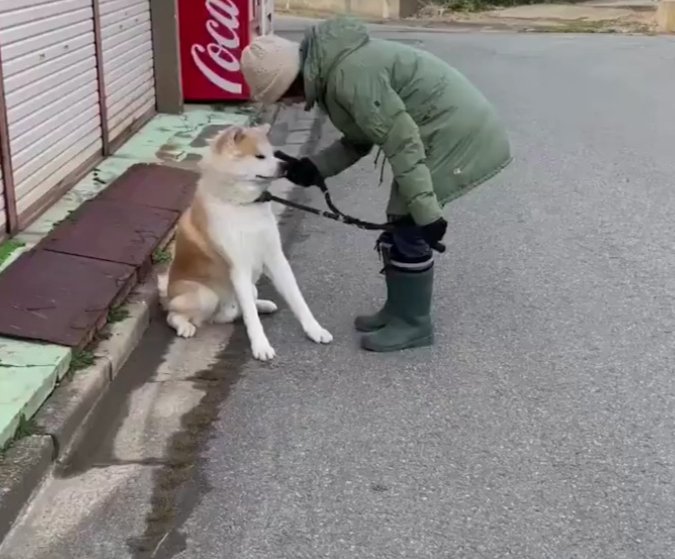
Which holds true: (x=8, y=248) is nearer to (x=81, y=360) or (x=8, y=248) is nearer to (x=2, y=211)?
(x=2, y=211)

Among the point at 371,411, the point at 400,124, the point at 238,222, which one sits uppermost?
the point at 400,124

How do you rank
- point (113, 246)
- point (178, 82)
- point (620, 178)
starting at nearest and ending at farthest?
point (113, 246)
point (620, 178)
point (178, 82)

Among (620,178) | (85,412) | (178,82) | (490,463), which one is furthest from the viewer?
(178,82)

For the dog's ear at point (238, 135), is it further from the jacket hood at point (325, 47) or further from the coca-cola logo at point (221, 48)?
the coca-cola logo at point (221, 48)

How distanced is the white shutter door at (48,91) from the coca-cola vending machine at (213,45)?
2.25m

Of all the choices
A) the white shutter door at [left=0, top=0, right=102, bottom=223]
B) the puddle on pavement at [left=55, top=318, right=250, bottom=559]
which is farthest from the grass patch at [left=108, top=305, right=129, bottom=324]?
the white shutter door at [left=0, top=0, right=102, bottom=223]

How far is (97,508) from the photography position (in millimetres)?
3295

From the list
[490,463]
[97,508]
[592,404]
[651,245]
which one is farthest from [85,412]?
[651,245]

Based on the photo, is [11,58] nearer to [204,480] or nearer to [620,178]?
[204,480]

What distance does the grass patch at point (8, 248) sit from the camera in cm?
515

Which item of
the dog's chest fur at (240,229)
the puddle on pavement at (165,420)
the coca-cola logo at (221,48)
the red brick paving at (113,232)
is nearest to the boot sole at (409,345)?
the puddle on pavement at (165,420)

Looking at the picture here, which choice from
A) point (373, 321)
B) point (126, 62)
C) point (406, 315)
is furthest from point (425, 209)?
point (126, 62)

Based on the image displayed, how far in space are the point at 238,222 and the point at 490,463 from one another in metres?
1.68

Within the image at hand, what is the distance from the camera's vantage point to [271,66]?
3912 millimetres
